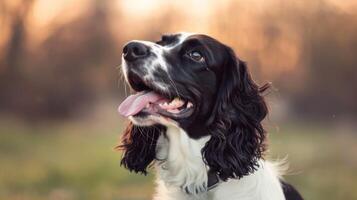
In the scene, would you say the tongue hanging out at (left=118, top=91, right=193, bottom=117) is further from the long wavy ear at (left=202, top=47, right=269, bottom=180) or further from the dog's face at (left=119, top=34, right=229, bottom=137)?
the long wavy ear at (left=202, top=47, right=269, bottom=180)

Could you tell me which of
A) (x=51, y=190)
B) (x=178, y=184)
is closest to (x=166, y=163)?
(x=178, y=184)

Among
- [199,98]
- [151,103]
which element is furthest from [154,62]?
[199,98]

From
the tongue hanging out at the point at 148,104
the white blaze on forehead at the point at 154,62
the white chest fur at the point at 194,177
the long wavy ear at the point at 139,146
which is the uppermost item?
the white blaze on forehead at the point at 154,62

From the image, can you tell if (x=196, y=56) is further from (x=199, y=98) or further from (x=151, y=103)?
(x=151, y=103)

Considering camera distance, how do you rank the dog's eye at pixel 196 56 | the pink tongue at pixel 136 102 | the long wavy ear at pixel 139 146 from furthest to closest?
1. the long wavy ear at pixel 139 146
2. the dog's eye at pixel 196 56
3. the pink tongue at pixel 136 102

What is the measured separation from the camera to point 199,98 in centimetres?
598

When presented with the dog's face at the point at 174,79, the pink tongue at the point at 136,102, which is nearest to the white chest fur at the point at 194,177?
the dog's face at the point at 174,79

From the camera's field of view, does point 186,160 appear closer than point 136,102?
No

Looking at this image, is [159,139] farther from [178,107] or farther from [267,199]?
[267,199]

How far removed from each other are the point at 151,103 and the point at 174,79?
0.74 ft

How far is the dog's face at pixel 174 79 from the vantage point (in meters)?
5.75

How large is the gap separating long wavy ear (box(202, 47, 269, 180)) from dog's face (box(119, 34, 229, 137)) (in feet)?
0.23

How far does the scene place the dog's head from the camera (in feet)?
19.0

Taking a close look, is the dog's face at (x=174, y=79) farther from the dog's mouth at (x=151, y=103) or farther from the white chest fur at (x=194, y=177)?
the white chest fur at (x=194, y=177)
